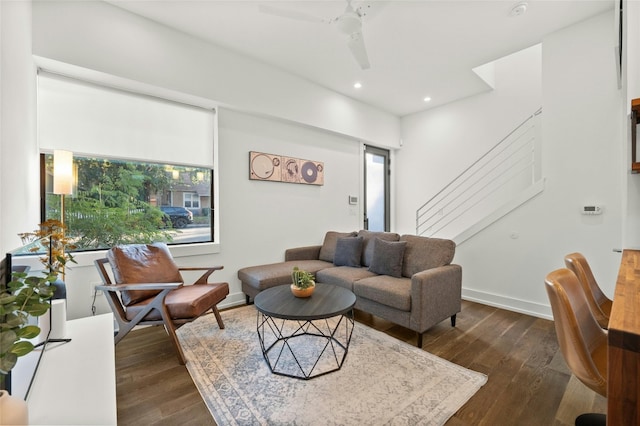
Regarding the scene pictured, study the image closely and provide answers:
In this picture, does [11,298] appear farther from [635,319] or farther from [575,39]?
[575,39]

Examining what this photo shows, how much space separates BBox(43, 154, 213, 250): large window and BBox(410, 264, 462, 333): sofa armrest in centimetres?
256

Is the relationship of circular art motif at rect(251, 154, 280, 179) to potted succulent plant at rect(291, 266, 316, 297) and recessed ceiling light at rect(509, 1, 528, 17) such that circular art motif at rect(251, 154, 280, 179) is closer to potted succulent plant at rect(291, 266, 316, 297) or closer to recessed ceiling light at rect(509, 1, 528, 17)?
potted succulent plant at rect(291, 266, 316, 297)

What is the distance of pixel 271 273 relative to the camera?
10.9ft

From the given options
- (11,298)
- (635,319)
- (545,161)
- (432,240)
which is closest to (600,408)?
(635,319)

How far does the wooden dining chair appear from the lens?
1678 millimetres

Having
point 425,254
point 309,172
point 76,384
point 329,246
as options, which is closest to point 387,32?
point 309,172

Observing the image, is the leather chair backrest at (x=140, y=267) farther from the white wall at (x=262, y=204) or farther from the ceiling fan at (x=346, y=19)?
the ceiling fan at (x=346, y=19)

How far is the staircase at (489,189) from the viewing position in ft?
12.3

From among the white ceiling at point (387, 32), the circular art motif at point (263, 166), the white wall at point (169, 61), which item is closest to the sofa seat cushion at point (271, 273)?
the circular art motif at point (263, 166)

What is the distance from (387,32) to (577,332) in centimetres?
312

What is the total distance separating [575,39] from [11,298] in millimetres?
4764

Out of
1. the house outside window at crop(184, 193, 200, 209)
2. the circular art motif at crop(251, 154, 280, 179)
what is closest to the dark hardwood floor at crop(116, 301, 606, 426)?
the house outside window at crop(184, 193, 200, 209)

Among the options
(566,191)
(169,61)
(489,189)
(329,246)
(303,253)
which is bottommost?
(303,253)

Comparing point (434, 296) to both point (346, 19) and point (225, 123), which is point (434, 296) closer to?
point (346, 19)
